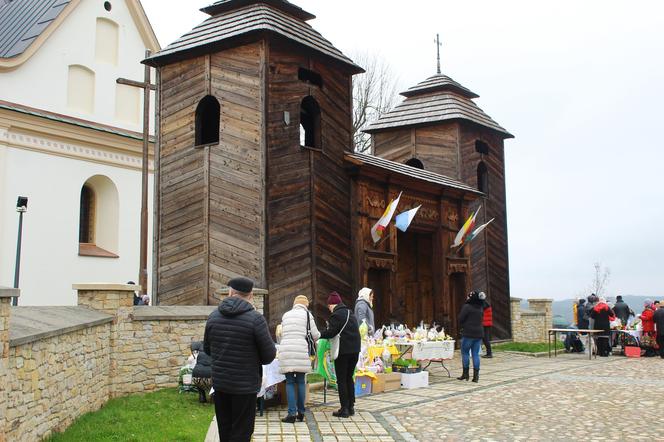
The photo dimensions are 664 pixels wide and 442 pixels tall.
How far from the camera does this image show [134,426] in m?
8.91

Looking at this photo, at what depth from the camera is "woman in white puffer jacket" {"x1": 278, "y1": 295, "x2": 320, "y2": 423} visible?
389 inches

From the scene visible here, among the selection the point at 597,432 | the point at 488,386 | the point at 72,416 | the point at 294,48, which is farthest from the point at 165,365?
the point at 294,48

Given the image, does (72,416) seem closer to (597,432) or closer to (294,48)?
(597,432)

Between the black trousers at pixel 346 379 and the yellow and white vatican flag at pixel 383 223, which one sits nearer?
the black trousers at pixel 346 379

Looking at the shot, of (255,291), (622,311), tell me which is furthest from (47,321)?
(622,311)

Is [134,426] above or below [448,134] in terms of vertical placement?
below

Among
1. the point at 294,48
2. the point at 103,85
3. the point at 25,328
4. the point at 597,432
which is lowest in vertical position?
the point at 597,432

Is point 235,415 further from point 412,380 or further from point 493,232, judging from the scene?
point 493,232

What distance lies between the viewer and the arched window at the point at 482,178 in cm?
2573

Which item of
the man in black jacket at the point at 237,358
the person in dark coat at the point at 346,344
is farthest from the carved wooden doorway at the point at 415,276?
the man in black jacket at the point at 237,358

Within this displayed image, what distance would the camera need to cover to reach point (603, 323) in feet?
68.7

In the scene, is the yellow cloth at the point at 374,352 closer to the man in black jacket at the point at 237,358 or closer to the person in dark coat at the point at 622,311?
the man in black jacket at the point at 237,358

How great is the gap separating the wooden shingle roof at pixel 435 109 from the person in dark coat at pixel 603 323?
751 cm

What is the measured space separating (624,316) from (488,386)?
12.7 meters
